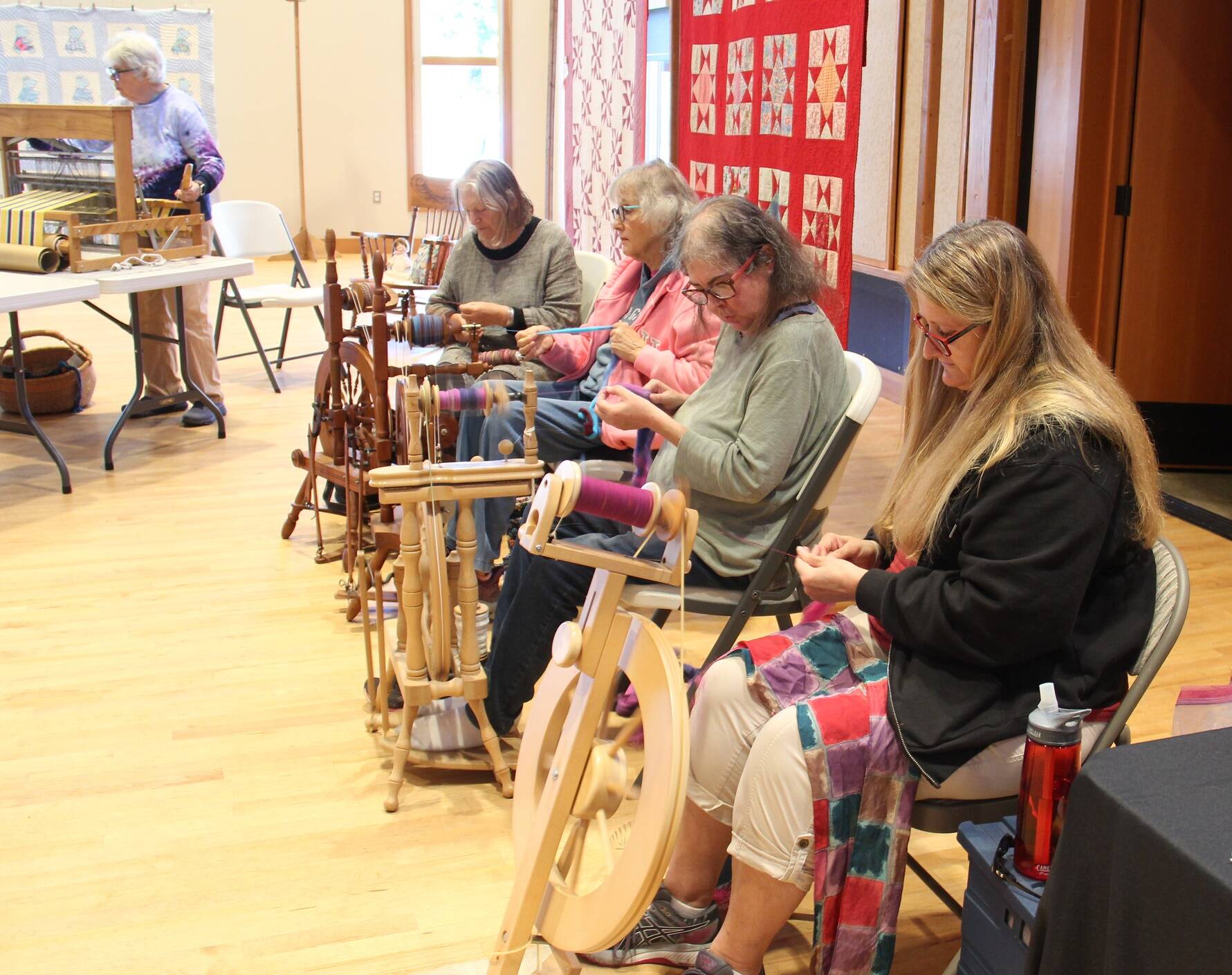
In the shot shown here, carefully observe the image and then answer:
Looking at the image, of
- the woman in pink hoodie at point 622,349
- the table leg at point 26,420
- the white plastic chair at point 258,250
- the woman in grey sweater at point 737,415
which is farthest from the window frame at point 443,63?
the woman in grey sweater at point 737,415

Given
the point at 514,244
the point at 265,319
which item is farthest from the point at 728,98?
the point at 265,319

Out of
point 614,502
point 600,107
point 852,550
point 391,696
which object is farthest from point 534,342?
point 600,107

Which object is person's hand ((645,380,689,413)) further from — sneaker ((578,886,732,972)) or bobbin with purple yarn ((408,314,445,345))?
sneaker ((578,886,732,972))

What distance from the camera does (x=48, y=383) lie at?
523cm

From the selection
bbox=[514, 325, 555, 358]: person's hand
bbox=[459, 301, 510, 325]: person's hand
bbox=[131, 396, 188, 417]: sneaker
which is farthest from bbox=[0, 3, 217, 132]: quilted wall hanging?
bbox=[514, 325, 555, 358]: person's hand

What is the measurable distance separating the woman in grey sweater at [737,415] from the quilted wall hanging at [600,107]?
2.36 m

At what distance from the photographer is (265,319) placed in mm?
7793

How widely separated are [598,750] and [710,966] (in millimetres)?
380

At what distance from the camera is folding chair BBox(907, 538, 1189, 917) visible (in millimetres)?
1449

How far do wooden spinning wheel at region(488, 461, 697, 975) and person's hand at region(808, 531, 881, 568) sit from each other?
438 mm

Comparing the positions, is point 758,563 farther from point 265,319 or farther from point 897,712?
point 265,319

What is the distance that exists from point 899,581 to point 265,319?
689 centimetres

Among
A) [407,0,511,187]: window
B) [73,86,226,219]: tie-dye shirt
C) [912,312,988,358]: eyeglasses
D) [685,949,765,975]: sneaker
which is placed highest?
[407,0,511,187]: window

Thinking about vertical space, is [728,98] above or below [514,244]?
above
